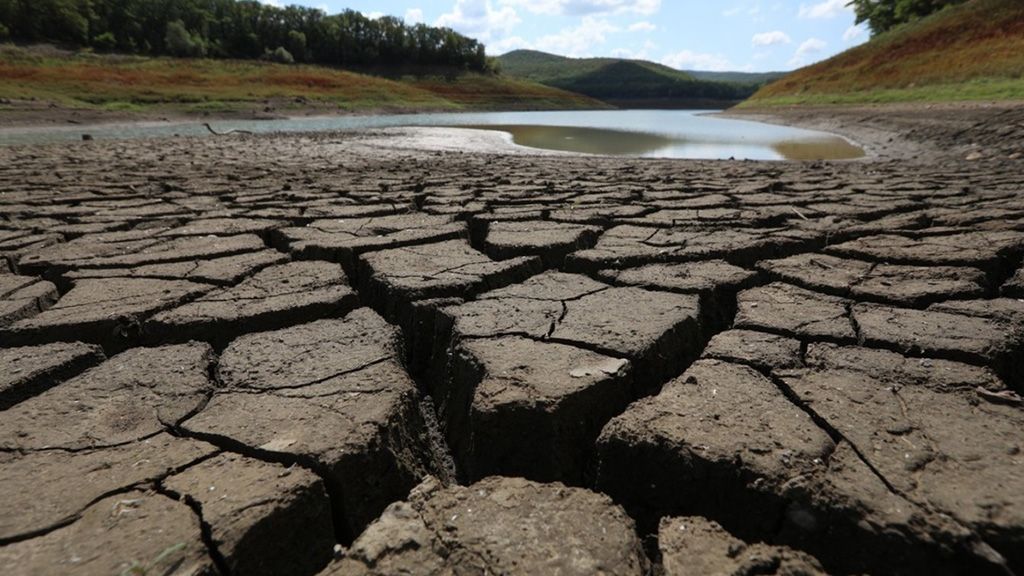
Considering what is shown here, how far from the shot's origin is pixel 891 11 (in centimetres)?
2983

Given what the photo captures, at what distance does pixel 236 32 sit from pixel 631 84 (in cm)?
4661

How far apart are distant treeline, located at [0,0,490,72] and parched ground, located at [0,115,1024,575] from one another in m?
48.8

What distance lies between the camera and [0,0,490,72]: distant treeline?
39.3 m

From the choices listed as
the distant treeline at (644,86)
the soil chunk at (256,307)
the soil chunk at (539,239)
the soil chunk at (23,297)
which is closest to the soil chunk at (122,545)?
the soil chunk at (256,307)

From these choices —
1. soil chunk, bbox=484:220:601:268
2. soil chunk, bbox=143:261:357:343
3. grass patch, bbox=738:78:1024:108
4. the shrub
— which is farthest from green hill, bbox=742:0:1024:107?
the shrub

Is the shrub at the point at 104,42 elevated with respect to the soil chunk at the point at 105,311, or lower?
elevated

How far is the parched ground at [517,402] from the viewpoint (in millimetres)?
795

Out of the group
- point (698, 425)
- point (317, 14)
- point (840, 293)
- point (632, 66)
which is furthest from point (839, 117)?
point (632, 66)

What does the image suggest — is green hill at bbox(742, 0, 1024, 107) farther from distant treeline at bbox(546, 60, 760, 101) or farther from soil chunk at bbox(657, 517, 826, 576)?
distant treeline at bbox(546, 60, 760, 101)

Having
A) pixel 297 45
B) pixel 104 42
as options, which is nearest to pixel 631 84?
pixel 297 45

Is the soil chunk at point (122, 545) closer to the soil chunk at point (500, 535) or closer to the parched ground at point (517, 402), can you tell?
the parched ground at point (517, 402)

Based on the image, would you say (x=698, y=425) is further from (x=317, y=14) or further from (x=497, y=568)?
(x=317, y=14)

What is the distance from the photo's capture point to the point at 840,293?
170 centimetres

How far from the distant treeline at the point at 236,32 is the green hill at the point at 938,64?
40.5m
